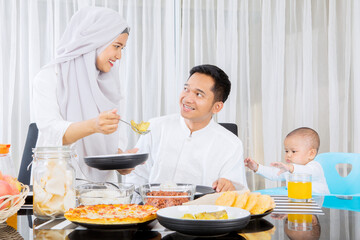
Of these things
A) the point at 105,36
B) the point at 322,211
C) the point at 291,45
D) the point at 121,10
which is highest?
the point at 121,10

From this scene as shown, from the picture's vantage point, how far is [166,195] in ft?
3.84

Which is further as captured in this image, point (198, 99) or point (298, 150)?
point (298, 150)

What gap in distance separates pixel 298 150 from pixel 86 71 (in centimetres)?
185

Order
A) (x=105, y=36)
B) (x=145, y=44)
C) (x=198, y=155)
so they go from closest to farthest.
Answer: (x=105, y=36), (x=198, y=155), (x=145, y=44)

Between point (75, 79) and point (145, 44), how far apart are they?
5.21 feet

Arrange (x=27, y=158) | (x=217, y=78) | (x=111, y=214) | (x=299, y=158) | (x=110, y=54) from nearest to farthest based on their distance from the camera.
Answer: (x=111, y=214) < (x=110, y=54) < (x=27, y=158) < (x=217, y=78) < (x=299, y=158)

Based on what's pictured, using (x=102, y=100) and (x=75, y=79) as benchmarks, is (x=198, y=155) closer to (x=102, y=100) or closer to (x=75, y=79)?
(x=102, y=100)

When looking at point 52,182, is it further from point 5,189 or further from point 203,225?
point 203,225

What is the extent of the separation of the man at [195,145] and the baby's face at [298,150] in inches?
40.6

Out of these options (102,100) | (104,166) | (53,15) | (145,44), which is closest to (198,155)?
(102,100)

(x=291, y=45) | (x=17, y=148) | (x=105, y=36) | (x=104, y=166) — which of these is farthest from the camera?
(x=291, y=45)

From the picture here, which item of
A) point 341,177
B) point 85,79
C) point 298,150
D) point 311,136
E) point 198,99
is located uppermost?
point 85,79

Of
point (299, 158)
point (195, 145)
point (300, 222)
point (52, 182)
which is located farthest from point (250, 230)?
point (299, 158)

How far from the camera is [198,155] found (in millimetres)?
2293
